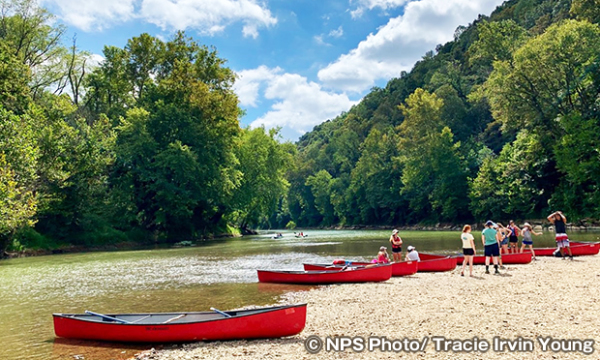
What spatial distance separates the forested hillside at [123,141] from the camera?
41.1 m

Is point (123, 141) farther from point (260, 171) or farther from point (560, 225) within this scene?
point (560, 225)

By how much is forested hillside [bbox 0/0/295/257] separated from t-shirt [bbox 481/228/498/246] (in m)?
33.6

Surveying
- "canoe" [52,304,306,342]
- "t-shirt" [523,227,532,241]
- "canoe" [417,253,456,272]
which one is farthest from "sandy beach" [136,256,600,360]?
"t-shirt" [523,227,532,241]

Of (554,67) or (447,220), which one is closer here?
(554,67)

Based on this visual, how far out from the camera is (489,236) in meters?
18.2

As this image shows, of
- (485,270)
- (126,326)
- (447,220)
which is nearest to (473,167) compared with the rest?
(447,220)

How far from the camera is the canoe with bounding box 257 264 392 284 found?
17.7 meters

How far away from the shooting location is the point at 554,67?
162 ft

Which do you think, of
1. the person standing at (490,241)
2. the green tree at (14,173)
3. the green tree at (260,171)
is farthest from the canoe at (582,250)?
the green tree at (260,171)

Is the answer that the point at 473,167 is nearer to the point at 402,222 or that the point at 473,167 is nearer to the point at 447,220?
the point at 447,220

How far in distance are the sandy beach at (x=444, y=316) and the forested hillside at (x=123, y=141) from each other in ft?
102

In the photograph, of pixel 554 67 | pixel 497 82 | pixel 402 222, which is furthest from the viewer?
pixel 402 222

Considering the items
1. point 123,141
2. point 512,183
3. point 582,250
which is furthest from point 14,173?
point 512,183

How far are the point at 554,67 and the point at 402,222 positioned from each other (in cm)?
4848
